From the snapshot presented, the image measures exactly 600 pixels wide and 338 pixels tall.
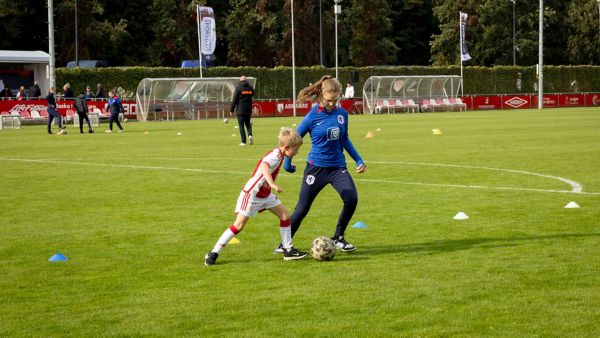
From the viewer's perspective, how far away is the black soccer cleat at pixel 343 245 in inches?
398

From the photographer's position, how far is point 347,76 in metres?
70.7

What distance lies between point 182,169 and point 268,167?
1129 centimetres

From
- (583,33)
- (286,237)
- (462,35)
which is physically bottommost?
(286,237)

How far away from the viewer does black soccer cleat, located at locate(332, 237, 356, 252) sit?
33.2ft

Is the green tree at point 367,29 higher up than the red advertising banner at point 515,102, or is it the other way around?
the green tree at point 367,29

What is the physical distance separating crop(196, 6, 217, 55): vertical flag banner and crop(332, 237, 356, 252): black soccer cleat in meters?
46.0

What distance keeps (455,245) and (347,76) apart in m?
60.9

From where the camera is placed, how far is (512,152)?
23.5 metres

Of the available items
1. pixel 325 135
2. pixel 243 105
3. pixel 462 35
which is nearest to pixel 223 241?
pixel 325 135

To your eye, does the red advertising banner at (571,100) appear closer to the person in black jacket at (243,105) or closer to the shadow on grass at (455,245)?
the person in black jacket at (243,105)

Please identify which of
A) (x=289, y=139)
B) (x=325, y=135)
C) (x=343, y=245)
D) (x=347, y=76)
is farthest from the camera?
(x=347, y=76)

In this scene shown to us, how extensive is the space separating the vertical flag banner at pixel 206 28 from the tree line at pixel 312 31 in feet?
49.7

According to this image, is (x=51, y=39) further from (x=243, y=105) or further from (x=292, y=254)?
(x=292, y=254)

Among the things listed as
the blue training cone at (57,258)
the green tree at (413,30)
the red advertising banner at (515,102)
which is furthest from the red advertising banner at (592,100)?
the blue training cone at (57,258)
